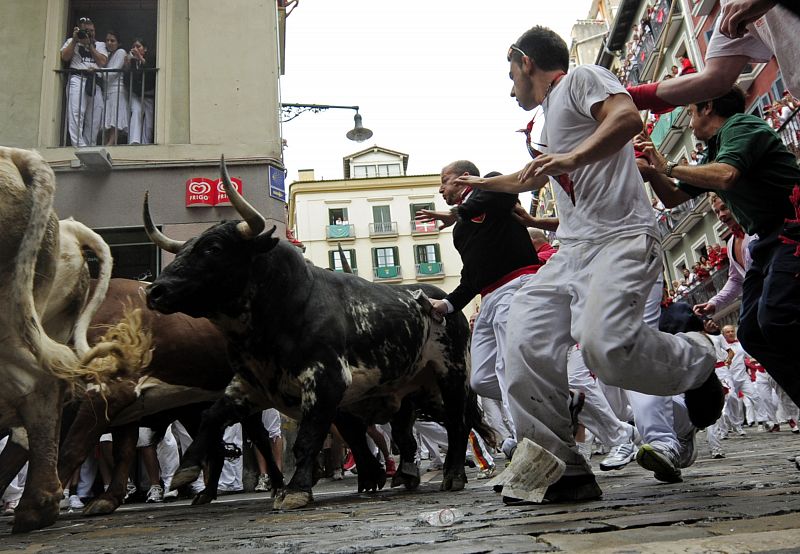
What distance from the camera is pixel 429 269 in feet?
172

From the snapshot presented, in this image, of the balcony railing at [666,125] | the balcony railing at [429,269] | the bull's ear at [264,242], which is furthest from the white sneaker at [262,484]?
the balcony railing at [429,269]

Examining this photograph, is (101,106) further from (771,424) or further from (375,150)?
(375,150)

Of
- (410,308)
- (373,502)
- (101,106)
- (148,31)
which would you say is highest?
(148,31)

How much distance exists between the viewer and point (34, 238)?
3807 mm

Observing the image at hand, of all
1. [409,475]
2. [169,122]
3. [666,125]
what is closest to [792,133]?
[666,125]

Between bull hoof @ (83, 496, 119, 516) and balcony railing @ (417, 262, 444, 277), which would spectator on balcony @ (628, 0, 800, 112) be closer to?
bull hoof @ (83, 496, 119, 516)

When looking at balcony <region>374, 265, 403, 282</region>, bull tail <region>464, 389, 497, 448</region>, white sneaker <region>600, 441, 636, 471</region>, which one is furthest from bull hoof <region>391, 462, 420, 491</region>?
balcony <region>374, 265, 403, 282</region>

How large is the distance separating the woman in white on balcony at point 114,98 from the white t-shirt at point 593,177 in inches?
354

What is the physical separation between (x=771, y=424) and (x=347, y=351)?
42.2 feet

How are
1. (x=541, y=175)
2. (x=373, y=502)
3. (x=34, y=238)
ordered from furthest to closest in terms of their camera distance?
1. (x=373, y=502)
2. (x=34, y=238)
3. (x=541, y=175)

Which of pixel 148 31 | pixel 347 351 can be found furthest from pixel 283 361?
pixel 148 31

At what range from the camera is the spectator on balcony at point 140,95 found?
10836 mm

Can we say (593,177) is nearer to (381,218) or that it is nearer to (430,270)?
(430,270)

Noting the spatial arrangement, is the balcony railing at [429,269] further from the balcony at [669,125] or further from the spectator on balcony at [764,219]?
the spectator on balcony at [764,219]
